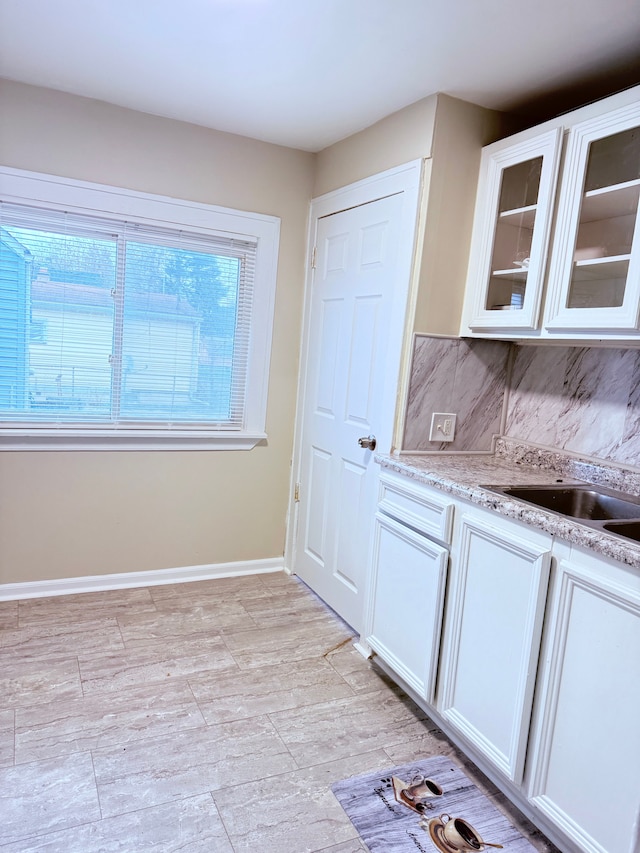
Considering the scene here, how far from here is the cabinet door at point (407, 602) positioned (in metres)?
2.06

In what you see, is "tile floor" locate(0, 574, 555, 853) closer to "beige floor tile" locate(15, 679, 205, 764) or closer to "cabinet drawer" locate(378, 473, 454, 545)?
"beige floor tile" locate(15, 679, 205, 764)

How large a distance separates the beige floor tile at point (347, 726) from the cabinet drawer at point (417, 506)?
736 millimetres

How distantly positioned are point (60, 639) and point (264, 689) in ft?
3.20

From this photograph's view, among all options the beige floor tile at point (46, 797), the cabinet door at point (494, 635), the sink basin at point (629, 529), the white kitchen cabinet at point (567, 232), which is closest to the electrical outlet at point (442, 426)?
the white kitchen cabinet at point (567, 232)

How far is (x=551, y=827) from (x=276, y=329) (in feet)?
8.36

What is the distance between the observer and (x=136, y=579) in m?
3.14

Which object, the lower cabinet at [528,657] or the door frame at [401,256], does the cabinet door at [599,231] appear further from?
the lower cabinet at [528,657]

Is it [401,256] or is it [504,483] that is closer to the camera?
[504,483]

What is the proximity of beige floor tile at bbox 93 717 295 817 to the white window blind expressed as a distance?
5.19 ft

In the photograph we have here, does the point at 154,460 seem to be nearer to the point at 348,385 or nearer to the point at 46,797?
the point at 348,385

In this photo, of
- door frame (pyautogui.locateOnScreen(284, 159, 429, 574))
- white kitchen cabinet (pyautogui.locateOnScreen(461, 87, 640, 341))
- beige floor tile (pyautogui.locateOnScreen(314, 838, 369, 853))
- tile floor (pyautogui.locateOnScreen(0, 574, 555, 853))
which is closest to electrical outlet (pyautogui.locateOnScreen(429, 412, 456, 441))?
door frame (pyautogui.locateOnScreen(284, 159, 429, 574))

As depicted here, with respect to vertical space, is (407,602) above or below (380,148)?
below

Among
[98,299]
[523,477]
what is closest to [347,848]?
[523,477]

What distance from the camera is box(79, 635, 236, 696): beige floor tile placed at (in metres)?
2.29
